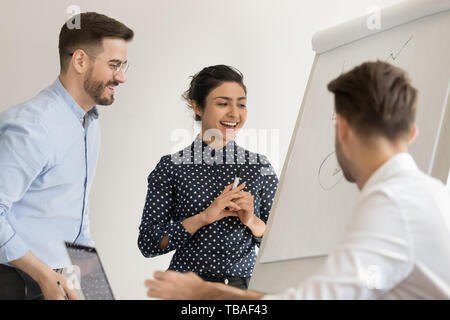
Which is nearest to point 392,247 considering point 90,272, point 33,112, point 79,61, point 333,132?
point 90,272

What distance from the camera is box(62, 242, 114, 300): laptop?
1.05 metres

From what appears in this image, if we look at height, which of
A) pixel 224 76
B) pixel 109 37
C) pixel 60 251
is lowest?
pixel 60 251

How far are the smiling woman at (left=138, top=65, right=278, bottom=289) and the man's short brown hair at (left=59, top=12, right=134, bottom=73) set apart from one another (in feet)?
1.05

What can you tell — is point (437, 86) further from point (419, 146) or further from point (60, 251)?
point (60, 251)

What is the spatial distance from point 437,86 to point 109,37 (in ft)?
3.13

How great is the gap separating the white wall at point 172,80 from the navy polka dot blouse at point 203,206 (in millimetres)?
615

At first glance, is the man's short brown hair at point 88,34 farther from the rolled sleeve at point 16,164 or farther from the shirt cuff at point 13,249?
the shirt cuff at point 13,249

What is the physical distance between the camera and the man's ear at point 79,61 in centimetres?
163

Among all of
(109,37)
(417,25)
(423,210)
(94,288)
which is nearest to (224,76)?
(109,37)

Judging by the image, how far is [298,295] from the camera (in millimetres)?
810

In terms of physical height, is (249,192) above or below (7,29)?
below

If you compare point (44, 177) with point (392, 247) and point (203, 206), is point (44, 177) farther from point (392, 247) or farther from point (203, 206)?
point (392, 247)

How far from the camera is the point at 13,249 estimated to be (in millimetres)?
1346

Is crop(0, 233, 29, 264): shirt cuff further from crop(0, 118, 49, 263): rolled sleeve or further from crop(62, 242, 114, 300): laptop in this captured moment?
crop(62, 242, 114, 300): laptop
